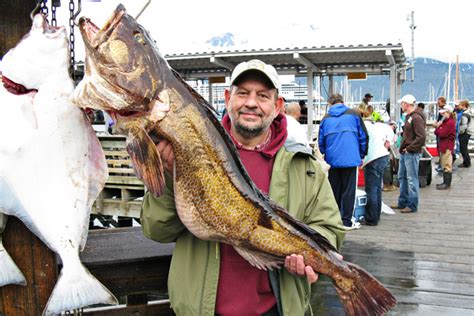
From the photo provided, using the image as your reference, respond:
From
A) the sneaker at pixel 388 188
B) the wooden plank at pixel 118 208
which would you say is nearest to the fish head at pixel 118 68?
the wooden plank at pixel 118 208

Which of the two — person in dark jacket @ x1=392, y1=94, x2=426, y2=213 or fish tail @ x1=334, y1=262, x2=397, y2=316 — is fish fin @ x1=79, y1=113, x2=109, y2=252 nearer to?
fish tail @ x1=334, y1=262, x2=397, y2=316

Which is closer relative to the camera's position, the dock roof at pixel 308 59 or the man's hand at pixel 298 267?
the man's hand at pixel 298 267

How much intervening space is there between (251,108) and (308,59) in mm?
13063

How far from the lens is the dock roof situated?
1360 centimetres

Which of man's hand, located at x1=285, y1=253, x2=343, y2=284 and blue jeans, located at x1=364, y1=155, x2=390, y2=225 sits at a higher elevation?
man's hand, located at x1=285, y1=253, x2=343, y2=284

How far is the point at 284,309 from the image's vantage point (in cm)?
249

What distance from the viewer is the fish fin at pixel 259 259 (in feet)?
7.80

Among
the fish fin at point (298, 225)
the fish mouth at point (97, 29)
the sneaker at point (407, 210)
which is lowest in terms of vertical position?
the sneaker at point (407, 210)

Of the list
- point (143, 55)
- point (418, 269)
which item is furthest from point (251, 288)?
point (418, 269)

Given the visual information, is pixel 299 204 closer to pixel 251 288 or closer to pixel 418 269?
pixel 251 288

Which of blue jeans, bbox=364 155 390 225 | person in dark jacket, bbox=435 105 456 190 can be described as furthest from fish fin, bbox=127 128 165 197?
person in dark jacket, bbox=435 105 456 190

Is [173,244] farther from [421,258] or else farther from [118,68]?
[421,258]

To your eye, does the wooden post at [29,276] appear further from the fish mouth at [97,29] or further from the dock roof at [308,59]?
the dock roof at [308,59]

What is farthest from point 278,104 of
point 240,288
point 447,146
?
point 447,146
